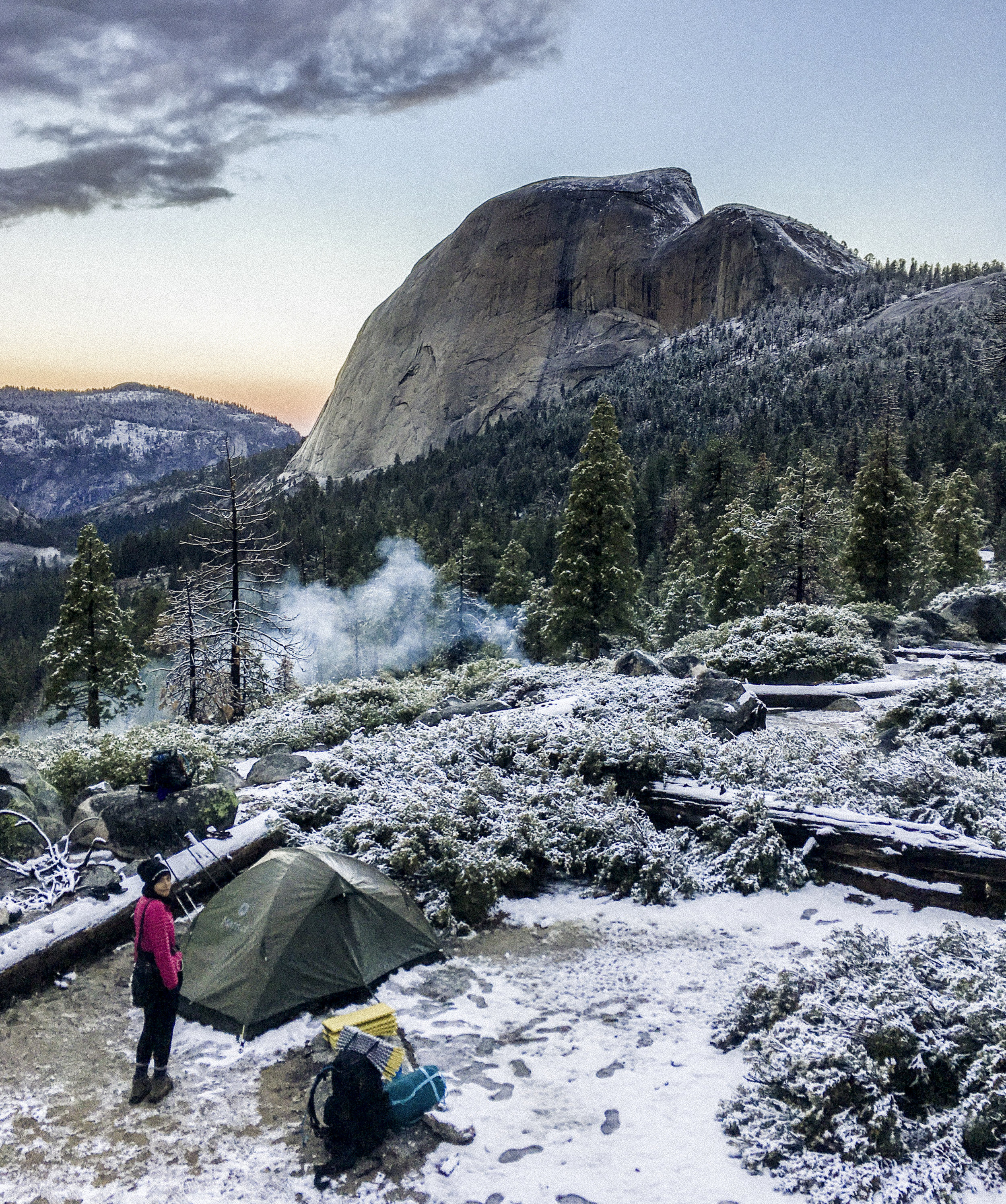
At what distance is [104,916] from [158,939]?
114 inches

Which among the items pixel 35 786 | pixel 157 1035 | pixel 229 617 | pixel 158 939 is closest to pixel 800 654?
pixel 35 786

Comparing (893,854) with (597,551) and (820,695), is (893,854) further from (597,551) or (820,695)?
(597,551)

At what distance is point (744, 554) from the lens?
120 feet

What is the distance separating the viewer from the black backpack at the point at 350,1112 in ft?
19.4

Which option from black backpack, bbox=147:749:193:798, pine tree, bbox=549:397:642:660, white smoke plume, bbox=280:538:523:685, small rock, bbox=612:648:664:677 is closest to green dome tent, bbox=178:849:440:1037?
black backpack, bbox=147:749:193:798

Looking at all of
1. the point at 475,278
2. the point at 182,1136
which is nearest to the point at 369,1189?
the point at 182,1136

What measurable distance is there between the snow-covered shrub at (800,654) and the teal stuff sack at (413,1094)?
14.3 m

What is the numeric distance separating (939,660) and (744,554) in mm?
16123

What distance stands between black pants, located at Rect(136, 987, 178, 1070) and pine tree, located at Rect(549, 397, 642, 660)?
25206 millimetres

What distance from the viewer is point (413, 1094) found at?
6.24 meters

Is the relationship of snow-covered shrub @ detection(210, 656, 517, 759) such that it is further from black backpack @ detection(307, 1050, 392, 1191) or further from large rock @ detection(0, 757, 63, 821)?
black backpack @ detection(307, 1050, 392, 1191)

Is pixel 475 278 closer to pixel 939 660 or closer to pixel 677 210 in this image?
pixel 677 210

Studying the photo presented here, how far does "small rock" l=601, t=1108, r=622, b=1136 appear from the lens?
20.0 ft

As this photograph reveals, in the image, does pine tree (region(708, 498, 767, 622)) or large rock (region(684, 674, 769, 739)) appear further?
pine tree (region(708, 498, 767, 622))
